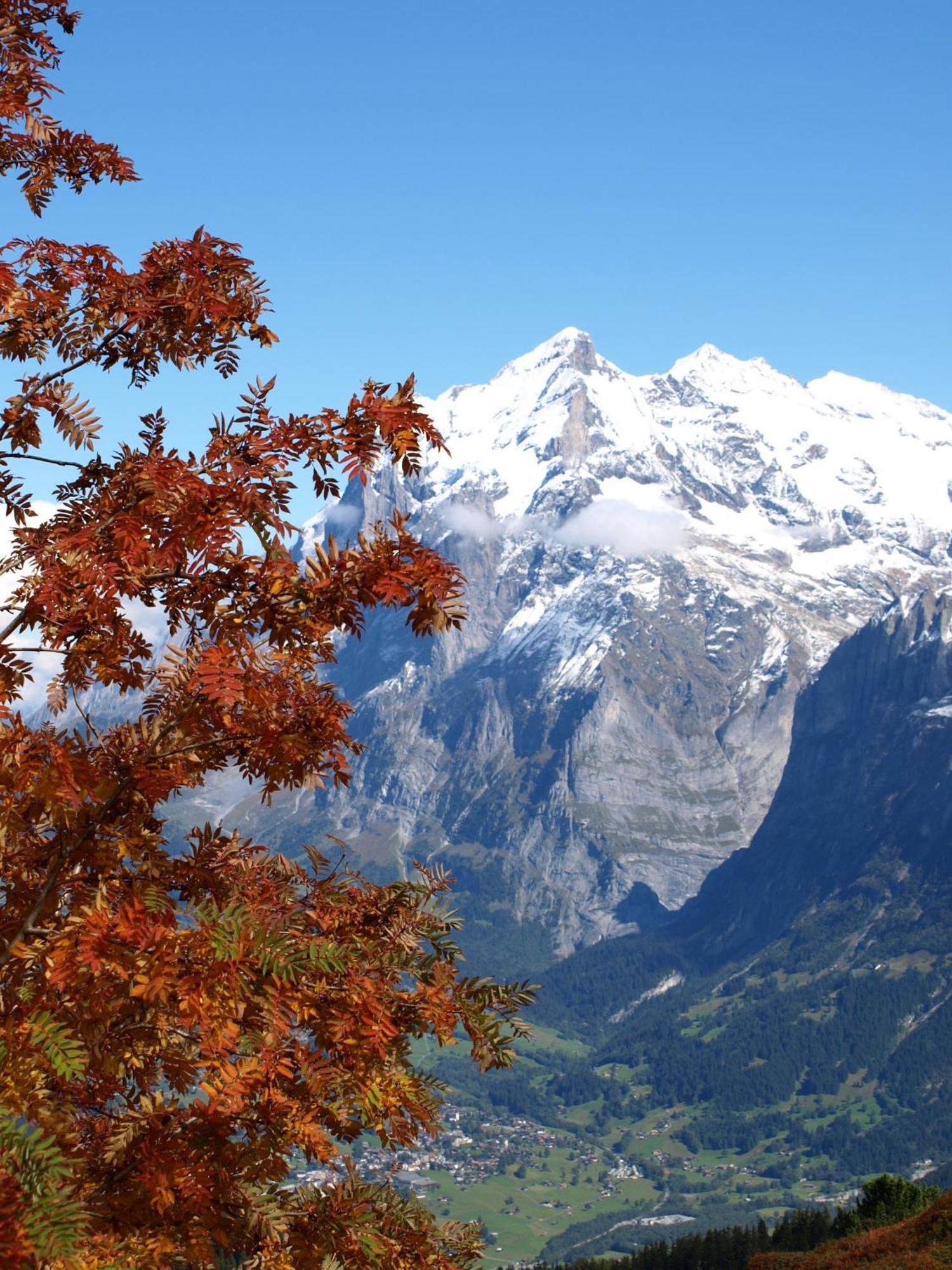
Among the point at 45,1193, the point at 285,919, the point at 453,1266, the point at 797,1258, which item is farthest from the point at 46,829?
the point at 797,1258

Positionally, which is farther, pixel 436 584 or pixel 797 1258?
pixel 797 1258

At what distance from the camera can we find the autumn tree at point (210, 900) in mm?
8953

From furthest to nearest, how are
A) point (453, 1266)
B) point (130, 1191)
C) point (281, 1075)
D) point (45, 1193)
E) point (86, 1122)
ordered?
→ 1. point (453, 1266)
2. point (86, 1122)
3. point (281, 1075)
4. point (130, 1191)
5. point (45, 1193)

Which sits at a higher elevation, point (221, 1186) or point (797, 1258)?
point (221, 1186)

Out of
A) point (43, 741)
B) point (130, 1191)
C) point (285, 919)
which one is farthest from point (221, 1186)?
point (43, 741)

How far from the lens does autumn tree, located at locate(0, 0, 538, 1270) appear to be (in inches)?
352

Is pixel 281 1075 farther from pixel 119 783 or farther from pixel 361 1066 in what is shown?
pixel 119 783

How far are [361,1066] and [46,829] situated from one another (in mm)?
3276

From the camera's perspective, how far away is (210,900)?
30.4 ft

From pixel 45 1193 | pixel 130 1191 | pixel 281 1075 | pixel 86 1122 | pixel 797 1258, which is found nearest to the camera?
pixel 45 1193

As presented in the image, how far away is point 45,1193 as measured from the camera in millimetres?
7395

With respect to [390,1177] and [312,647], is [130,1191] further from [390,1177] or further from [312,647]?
[312,647]

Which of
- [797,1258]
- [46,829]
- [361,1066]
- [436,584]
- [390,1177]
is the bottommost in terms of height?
[797,1258]

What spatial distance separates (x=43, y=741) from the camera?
9.59 m
